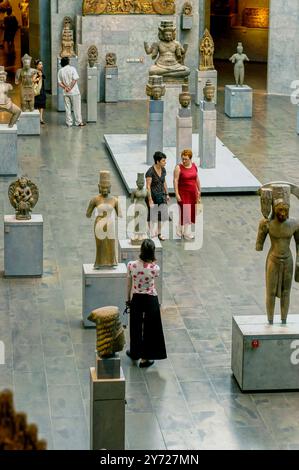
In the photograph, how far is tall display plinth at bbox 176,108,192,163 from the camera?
21.8 m

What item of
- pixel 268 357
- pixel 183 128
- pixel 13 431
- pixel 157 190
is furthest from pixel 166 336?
pixel 183 128

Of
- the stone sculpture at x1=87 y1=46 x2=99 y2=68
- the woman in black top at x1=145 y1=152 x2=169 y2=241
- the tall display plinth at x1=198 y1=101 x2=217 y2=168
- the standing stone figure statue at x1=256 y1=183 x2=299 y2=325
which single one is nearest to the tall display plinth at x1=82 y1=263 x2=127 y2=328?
the standing stone figure statue at x1=256 y1=183 x2=299 y2=325

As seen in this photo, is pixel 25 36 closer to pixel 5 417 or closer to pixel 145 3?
pixel 145 3

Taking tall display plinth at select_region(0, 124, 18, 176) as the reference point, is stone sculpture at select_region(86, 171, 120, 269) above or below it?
above

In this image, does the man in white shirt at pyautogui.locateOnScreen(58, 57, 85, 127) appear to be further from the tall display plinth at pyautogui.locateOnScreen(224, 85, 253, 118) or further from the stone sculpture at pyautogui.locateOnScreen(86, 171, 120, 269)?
the stone sculpture at pyautogui.locateOnScreen(86, 171, 120, 269)

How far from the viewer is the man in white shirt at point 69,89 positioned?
88.5ft

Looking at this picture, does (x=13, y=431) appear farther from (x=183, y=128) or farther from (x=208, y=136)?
(x=208, y=136)

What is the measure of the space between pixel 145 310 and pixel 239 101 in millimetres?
16562

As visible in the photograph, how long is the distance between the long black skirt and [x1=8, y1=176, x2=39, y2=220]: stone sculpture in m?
3.57

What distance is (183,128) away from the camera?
71.7 ft

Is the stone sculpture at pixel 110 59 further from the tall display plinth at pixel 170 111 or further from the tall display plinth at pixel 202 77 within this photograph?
the tall display plinth at pixel 170 111

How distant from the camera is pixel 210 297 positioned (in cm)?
1584

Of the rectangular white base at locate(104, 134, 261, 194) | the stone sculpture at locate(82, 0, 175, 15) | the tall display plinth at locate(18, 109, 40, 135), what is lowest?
the rectangular white base at locate(104, 134, 261, 194)
